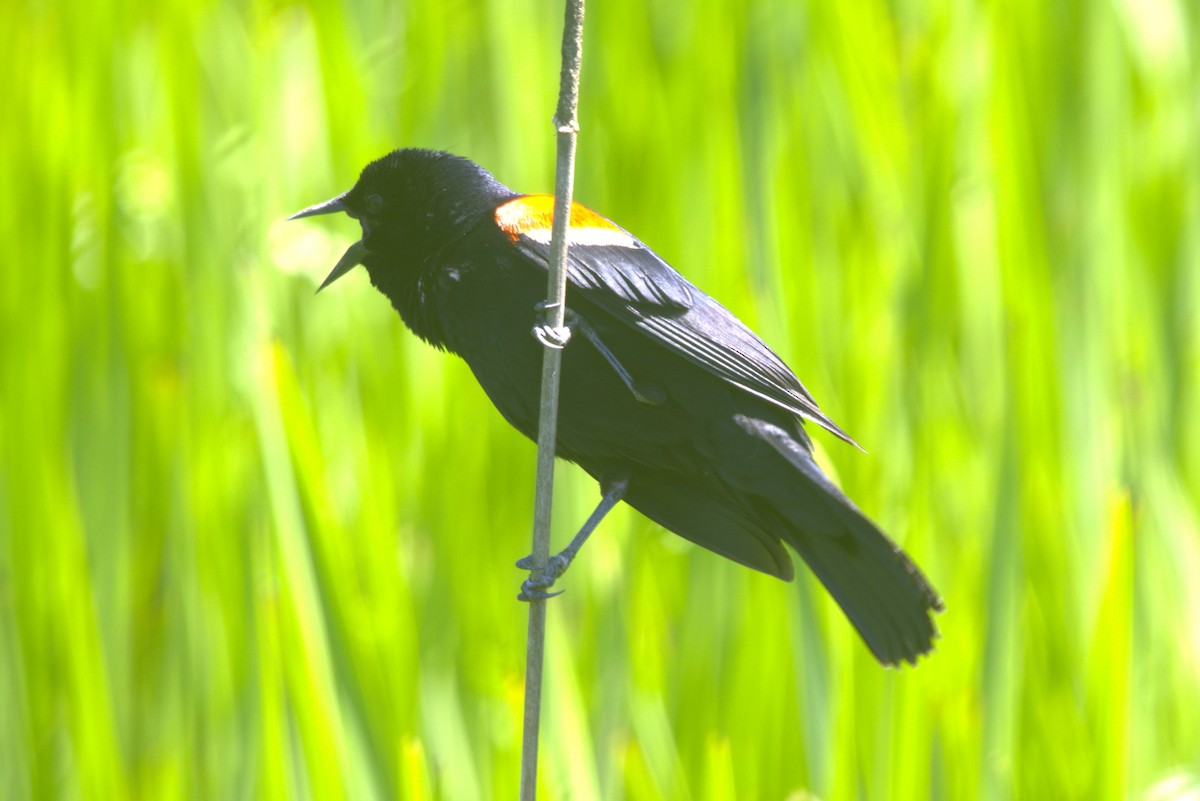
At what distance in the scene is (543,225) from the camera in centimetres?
113

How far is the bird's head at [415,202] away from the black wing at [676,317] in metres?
0.14

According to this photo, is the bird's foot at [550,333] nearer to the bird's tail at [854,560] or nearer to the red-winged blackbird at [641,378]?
the red-winged blackbird at [641,378]

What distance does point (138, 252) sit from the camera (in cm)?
184

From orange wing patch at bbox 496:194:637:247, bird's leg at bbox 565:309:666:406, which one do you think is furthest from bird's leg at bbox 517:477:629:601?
orange wing patch at bbox 496:194:637:247

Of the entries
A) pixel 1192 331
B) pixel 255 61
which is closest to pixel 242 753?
pixel 255 61

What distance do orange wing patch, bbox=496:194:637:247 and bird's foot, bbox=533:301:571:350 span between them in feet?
0.30

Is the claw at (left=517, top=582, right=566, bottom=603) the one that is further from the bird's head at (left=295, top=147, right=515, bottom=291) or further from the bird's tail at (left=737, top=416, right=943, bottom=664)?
the bird's head at (left=295, top=147, right=515, bottom=291)

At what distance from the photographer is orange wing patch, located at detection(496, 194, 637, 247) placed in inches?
44.2

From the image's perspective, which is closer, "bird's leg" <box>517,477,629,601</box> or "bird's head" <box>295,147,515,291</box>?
"bird's leg" <box>517,477,629,601</box>

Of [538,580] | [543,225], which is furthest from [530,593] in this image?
[543,225]

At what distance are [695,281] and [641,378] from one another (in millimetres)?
588

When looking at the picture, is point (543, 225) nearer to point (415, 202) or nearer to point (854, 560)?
point (415, 202)

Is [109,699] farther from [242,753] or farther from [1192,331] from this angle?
[1192,331]

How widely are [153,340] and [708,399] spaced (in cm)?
103
